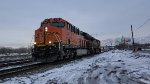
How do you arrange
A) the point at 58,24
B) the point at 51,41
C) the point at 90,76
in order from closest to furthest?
the point at 90,76 → the point at 51,41 → the point at 58,24

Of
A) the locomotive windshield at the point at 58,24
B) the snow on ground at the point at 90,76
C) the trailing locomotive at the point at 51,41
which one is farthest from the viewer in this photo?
the locomotive windshield at the point at 58,24

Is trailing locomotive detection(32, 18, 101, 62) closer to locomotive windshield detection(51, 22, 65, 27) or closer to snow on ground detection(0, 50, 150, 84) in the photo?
locomotive windshield detection(51, 22, 65, 27)

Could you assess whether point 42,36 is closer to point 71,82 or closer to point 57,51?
point 57,51

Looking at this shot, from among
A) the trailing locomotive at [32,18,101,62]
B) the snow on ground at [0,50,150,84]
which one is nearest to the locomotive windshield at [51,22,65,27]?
the trailing locomotive at [32,18,101,62]

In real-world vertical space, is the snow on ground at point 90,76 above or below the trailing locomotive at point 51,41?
below


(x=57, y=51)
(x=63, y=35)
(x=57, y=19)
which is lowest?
(x=57, y=51)

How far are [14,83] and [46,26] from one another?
1358cm

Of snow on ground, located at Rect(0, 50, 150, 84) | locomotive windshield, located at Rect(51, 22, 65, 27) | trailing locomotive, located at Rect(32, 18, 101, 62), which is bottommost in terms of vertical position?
snow on ground, located at Rect(0, 50, 150, 84)

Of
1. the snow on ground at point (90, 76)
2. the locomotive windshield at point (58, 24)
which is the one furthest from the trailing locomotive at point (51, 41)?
the snow on ground at point (90, 76)

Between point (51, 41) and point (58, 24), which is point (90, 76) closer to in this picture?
point (51, 41)

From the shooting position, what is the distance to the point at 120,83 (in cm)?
1106

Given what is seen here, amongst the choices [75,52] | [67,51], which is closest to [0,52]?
[75,52]

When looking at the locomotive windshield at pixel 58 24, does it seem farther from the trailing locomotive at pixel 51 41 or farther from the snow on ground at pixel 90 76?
the snow on ground at pixel 90 76

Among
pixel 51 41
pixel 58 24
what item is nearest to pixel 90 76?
pixel 51 41
